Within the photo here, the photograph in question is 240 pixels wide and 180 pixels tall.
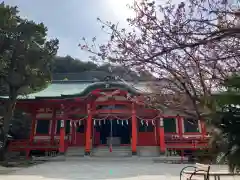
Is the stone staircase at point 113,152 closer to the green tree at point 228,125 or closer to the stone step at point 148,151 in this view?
the stone step at point 148,151

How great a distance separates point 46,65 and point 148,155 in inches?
358

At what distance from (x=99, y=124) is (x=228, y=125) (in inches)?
588

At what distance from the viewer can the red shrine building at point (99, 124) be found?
52.2 ft

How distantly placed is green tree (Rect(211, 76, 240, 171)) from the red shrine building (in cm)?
1175

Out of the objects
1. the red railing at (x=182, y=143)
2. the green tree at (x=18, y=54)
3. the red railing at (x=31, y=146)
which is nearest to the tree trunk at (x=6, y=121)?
the green tree at (x=18, y=54)

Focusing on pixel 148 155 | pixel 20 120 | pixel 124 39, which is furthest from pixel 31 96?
pixel 124 39

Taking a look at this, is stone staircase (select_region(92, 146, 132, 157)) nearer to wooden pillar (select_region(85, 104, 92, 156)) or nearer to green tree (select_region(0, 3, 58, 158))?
wooden pillar (select_region(85, 104, 92, 156))

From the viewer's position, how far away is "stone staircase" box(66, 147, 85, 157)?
1589 cm

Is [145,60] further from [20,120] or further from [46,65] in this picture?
[20,120]

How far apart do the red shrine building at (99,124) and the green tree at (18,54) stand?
2.81m

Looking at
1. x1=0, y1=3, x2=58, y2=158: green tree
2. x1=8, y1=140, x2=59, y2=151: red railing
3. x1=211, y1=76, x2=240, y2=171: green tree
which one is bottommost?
x1=8, y1=140, x2=59, y2=151: red railing

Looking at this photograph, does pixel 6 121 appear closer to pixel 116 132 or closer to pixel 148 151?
pixel 148 151

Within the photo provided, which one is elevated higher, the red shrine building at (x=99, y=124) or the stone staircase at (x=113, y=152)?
the red shrine building at (x=99, y=124)

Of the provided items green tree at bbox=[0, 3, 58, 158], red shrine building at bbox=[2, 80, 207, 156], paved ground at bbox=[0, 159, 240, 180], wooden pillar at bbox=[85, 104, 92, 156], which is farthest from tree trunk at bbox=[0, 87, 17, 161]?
wooden pillar at bbox=[85, 104, 92, 156]
